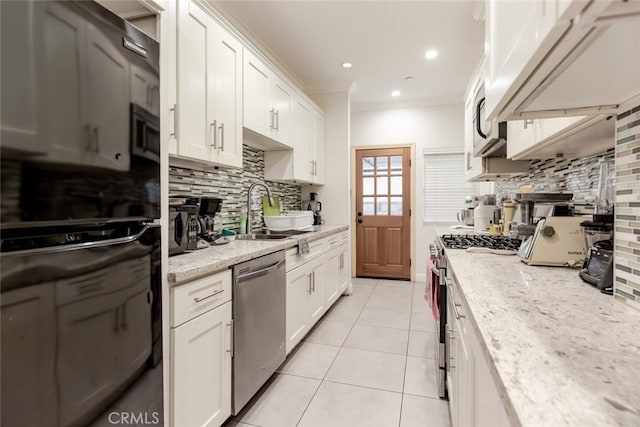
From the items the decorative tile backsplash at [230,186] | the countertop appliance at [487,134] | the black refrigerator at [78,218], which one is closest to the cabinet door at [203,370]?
the black refrigerator at [78,218]

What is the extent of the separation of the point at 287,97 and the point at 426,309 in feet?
8.69

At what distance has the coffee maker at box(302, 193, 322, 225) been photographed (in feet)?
13.0

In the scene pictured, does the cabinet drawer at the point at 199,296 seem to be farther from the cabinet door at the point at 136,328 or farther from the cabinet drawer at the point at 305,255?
the cabinet drawer at the point at 305,255

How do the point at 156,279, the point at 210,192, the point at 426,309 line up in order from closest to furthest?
Result: the point at 156,279 < the point at 210,192 < the point at 426,309

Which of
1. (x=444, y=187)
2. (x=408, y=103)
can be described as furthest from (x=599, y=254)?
(x=408, y=103)

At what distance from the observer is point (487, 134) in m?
2.03

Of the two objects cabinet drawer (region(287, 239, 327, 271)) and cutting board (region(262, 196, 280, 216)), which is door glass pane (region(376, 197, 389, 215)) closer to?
cabinet drawer (region(287, 239, 327, 271))

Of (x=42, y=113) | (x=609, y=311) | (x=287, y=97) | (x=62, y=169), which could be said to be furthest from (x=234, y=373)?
(x=287, y=97)

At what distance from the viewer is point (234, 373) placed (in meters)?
1.62

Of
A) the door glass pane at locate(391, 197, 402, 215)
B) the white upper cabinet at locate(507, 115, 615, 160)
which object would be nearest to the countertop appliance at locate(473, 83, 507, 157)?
the white upper cabinet at locate(507, 115, 615, 160)

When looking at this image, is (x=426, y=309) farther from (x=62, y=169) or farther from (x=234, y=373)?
(x=62, y=169)

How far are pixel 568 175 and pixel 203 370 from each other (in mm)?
2278

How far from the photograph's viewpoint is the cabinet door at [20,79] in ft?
2.37

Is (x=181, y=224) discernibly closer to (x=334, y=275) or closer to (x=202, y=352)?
(x=202, y=352)
